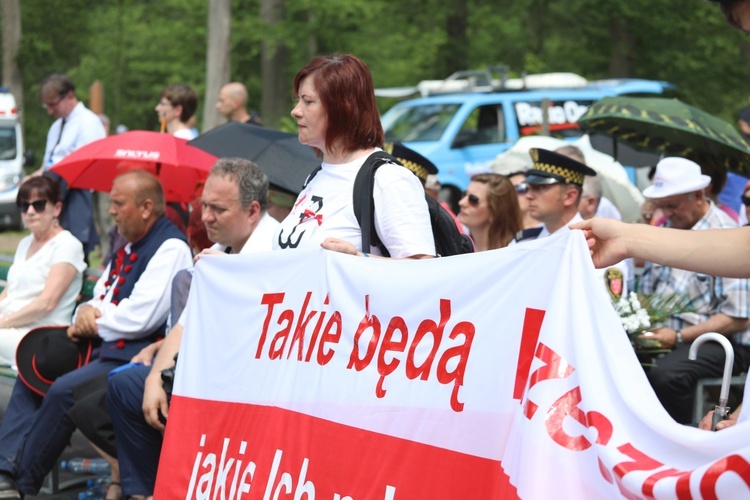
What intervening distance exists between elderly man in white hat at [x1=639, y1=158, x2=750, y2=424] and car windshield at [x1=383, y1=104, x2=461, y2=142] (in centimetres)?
1155

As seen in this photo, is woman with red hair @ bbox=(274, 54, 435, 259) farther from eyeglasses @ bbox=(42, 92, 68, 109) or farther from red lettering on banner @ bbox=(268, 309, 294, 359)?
eyeglasses @ bbox=(42, 92, 68, 109)

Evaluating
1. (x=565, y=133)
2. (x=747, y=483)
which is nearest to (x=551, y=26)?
(x=565, y=133)

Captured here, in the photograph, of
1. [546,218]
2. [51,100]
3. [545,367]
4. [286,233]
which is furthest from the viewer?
[51,100]

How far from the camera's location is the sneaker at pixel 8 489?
20.7ft

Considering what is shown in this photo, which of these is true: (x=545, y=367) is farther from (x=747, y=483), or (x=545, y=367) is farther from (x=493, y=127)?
(x=493, y=127)

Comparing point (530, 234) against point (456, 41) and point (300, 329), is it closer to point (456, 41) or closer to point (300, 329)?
point (300, 329)

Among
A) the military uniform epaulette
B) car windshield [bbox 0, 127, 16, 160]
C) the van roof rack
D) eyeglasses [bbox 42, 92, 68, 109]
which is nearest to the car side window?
the van roof rack

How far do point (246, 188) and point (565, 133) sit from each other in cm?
1397

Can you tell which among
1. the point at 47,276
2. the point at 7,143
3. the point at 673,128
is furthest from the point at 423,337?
the point at 7,143

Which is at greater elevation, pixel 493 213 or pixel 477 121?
pixel 477 121

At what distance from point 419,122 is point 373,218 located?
14.9 meters

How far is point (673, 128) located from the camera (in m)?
8.67

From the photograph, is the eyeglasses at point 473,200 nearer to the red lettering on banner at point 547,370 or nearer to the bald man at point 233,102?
the bald man at point 233,102

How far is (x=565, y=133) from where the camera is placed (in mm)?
19266
